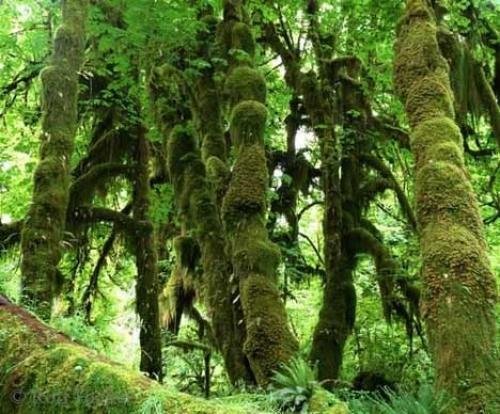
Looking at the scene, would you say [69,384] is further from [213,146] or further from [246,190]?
[213,146]

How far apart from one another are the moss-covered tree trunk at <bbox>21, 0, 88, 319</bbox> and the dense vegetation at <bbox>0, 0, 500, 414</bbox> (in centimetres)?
2

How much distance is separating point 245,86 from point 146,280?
14.1 feet

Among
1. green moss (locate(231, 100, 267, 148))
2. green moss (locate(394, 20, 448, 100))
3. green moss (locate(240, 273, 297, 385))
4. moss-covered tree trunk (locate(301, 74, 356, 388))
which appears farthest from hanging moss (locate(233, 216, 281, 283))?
moss-covered tree trunk (locate(301, 74, 356, 388))

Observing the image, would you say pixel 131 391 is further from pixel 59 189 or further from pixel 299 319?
pixel 299 319

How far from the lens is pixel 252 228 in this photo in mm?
7637

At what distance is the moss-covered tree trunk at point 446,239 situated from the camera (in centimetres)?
496

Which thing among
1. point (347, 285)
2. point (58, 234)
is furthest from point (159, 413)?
point (347, 285)

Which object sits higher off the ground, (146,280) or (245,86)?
(245,86)

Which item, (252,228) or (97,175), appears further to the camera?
(97,175)

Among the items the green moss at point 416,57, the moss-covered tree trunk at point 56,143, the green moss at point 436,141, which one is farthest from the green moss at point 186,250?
the green moss at point 436,141

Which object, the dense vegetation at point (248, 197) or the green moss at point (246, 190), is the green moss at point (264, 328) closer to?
the dense vegetation at point (248, 197)

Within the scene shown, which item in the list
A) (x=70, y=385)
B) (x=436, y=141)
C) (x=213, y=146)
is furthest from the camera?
(x=213, y=146)

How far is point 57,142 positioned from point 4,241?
118 inches

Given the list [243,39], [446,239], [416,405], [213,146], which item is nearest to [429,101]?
[446,239]
